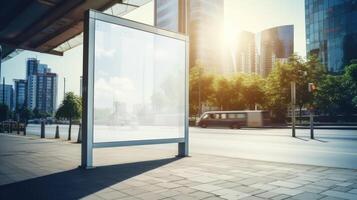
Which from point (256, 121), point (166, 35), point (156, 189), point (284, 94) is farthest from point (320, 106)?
point (156, 189)

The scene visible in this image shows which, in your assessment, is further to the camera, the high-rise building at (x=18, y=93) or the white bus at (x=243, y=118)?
the high-rise building at (x=18, y=93)

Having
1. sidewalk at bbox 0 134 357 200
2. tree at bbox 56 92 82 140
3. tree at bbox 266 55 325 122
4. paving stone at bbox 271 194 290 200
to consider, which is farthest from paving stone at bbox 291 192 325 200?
tree at bbox 266 55 325 122

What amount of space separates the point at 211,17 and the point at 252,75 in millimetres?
74590

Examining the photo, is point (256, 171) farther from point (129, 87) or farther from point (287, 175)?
Answer: point (129, 87)

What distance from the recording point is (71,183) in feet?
20.1

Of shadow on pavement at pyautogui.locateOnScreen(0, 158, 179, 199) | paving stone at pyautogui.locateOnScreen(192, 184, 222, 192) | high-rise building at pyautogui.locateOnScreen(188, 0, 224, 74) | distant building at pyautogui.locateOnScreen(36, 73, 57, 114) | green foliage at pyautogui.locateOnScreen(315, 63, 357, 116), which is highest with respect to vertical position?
high-rise building at pyautogui.locateOnScreen(188, 0, 224, 74)

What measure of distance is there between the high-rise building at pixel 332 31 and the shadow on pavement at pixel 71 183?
65.8 meters

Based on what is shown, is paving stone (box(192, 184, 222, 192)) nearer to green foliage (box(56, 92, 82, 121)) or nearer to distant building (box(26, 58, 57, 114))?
green foliage (box(56, 92, 82, 121))

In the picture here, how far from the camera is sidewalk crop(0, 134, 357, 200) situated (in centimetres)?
529

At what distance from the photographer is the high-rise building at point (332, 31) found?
63.3 m

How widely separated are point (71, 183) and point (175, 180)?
198cm

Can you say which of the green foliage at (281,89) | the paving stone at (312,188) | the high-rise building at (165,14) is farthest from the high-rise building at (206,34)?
the paving stone at (312,188)

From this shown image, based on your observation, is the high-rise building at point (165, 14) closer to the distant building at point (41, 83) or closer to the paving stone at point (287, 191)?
the distant building at point (41, 83)

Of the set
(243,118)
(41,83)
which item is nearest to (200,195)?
(243,118)
